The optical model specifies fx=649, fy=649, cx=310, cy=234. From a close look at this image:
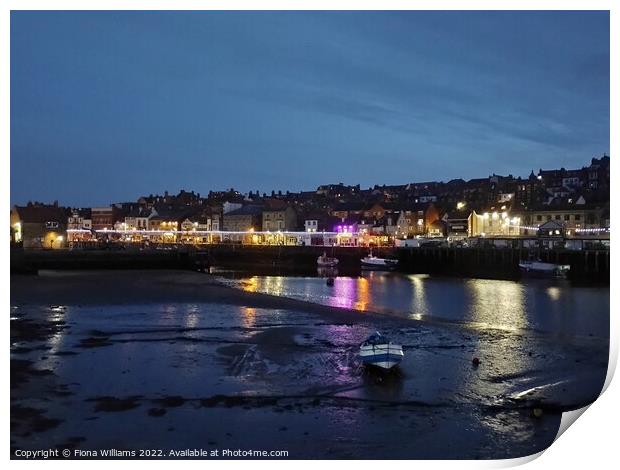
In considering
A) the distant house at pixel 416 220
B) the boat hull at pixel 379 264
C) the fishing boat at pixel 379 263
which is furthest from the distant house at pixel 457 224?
the boat hull at pixel 379 264

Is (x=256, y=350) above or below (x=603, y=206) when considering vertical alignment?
below

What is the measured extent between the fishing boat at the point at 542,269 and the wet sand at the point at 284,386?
19.0 meters

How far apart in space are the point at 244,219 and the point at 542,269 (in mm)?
37880

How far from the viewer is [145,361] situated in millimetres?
9758

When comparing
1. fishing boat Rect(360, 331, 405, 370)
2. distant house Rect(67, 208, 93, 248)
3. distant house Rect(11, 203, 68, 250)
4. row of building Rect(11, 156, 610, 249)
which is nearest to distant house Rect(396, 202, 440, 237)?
row of building Rect(11, 156, 610, 249)

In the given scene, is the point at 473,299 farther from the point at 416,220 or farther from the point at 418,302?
the point at 416,220

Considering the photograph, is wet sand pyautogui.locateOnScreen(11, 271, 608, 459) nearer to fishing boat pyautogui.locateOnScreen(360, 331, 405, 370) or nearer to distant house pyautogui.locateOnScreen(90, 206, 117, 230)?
fishing boat pyautogui.locateOnScreen(360, 331, 405, 370)

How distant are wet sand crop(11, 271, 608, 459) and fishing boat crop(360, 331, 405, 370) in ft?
0.61

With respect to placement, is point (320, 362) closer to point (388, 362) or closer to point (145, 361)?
point (388, 362)

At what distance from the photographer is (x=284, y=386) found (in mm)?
8531

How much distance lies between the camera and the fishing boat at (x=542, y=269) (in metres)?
31.5

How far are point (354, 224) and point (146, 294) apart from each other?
41775 millimetres

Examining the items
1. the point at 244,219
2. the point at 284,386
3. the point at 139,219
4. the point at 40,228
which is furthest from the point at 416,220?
the point at 284,386
